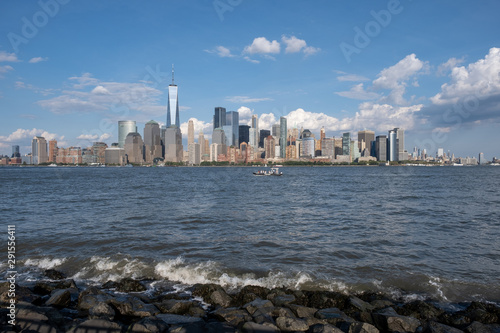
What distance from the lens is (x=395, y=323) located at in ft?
29.4

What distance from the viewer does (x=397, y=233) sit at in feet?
73.7

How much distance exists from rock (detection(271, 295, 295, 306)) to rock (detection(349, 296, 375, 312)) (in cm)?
185

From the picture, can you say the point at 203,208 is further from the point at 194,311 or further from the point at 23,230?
the point at 194,311

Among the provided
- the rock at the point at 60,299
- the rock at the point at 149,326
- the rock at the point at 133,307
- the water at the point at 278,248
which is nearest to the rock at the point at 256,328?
the rock at the point at 149,326

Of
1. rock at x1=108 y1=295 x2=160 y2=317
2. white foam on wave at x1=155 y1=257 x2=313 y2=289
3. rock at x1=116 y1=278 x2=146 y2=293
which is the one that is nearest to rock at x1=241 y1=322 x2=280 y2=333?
rock at x1=108 y1=295 x2=160 y2=317

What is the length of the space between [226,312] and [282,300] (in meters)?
2.05

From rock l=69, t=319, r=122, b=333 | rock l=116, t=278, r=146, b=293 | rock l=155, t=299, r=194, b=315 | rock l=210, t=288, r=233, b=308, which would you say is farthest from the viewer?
rock l=116, t=278, r=146, b=293

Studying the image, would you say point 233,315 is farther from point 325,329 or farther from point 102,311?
point 102,311

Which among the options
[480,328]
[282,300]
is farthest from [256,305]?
[480,328]

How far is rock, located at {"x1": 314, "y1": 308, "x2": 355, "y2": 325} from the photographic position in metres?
9.08

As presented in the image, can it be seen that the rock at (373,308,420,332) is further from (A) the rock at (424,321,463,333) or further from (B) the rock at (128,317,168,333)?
(B) the rock at (128,317,168,333)

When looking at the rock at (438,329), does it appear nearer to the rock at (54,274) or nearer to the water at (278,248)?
the water at (278,248)

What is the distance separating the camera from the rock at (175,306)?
991cm

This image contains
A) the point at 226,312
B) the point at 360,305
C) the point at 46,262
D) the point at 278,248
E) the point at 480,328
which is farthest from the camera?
the point at 278,248
